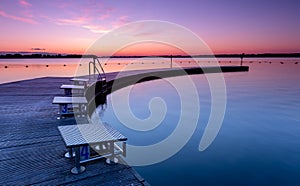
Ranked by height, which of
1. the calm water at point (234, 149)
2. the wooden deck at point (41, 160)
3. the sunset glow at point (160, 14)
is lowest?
the calm water at point (234, 149)

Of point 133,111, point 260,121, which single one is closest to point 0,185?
point 133,111

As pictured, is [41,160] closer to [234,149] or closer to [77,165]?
[77,165]

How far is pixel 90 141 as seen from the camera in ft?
8.69

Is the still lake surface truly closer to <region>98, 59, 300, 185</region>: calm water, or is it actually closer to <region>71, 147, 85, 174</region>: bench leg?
<region>98, 59, 300, 185</region>: calm water

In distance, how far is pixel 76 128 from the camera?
3107 mm

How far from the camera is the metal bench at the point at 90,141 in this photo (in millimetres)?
2605

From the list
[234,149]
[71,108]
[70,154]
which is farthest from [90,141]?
[234,149]

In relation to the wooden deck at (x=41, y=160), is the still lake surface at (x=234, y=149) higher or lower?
lower

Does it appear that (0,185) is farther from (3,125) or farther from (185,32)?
(185,32)

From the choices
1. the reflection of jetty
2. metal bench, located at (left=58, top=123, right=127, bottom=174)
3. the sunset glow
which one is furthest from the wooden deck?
the sunset glow

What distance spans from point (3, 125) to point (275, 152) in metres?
6.69

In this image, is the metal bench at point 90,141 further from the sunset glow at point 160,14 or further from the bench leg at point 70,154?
the sunset glow at point 160,14

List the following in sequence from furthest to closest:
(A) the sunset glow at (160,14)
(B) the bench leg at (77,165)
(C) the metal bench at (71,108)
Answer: (A) the sunset glow at (160,14) < (C) the metal bench at (71,108) < (B) the bench leg at (77,165)

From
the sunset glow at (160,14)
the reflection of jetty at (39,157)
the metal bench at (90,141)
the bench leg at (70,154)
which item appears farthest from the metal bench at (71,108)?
the sunset glow at (160,14)
